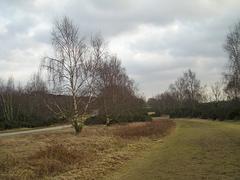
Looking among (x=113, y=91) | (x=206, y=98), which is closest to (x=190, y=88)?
(x=206, y=98)

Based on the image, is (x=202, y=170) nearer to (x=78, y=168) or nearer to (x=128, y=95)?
(x=78, y=168)

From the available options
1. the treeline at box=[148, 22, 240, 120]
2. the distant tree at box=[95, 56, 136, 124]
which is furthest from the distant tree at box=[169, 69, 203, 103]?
the distant tree at box=[95, 56, 136, 124]

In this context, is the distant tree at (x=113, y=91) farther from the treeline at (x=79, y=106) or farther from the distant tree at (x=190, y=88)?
the distant tree at (x=190, y=88)

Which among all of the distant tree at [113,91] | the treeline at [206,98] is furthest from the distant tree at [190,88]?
A: the distant tree at [113,91]

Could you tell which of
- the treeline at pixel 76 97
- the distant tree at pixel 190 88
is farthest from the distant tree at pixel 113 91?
the distant tree at pixel 190 88

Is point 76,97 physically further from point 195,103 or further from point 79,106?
point 195,103

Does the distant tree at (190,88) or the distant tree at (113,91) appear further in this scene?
the distant tree at (190,88)

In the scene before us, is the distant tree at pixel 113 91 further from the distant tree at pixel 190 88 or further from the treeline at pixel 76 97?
the distant tree at pixel 190 88

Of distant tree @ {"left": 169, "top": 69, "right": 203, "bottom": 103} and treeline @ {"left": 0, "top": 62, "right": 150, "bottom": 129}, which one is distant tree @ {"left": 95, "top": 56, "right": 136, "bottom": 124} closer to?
treeline @ {"left": 0, "top": 62, "right": 150, "bottom": 129}

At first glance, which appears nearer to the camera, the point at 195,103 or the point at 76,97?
the point at 76,97

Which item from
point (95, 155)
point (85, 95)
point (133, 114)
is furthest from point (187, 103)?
point (95, 155)

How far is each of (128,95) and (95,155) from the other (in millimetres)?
40829

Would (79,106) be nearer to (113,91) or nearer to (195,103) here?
(113,91)

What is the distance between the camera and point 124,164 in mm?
14188
